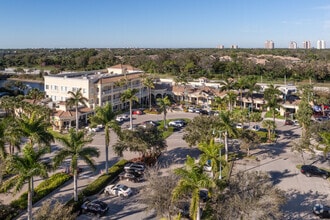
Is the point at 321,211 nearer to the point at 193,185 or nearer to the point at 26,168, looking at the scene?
the point at 193,185

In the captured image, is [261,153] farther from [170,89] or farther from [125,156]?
[170,89]

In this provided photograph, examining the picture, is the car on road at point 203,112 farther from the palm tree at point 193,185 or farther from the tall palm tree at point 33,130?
the palm tree at point 193,185

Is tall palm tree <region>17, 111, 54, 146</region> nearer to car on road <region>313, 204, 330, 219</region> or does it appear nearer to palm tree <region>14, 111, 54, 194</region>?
palm tree <region>14, 111, 54, 194</region>

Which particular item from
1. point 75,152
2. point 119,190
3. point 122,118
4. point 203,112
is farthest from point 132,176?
point 203,112

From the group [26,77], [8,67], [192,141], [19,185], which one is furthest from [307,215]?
[8,67]

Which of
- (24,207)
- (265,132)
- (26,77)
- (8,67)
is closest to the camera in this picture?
(24,207)

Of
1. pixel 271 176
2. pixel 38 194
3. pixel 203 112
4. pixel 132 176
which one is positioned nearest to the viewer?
pixel 38 194

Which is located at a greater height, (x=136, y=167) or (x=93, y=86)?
(x=93, y=86)
